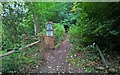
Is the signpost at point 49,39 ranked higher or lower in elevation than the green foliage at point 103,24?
lower

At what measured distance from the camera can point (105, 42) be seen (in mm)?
6137

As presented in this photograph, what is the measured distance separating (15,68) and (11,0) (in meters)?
3.19

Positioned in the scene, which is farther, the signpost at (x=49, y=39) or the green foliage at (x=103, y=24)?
the signpost at (x=49, y=39)

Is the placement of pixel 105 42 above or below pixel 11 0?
below

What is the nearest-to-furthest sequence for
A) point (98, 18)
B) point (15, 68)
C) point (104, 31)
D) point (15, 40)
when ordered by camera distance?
point (15, 68) → point (104, 31) → point (98, 18) → point (15, 40)

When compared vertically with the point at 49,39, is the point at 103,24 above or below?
above

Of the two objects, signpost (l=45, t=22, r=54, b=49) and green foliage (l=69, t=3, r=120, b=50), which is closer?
green foliage (l=69, t=3, r=120, b=50)

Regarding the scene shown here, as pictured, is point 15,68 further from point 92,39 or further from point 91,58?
point 92,39

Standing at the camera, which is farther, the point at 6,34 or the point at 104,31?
the point at 6,34

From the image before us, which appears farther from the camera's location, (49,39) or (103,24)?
(49,39)

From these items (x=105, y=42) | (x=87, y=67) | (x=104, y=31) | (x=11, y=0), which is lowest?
(x=87, y=67)

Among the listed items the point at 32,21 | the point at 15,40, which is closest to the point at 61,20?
the point at 32,21

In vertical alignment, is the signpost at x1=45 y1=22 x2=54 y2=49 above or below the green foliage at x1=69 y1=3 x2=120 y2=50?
below

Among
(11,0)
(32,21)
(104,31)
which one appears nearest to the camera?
(104,31)
